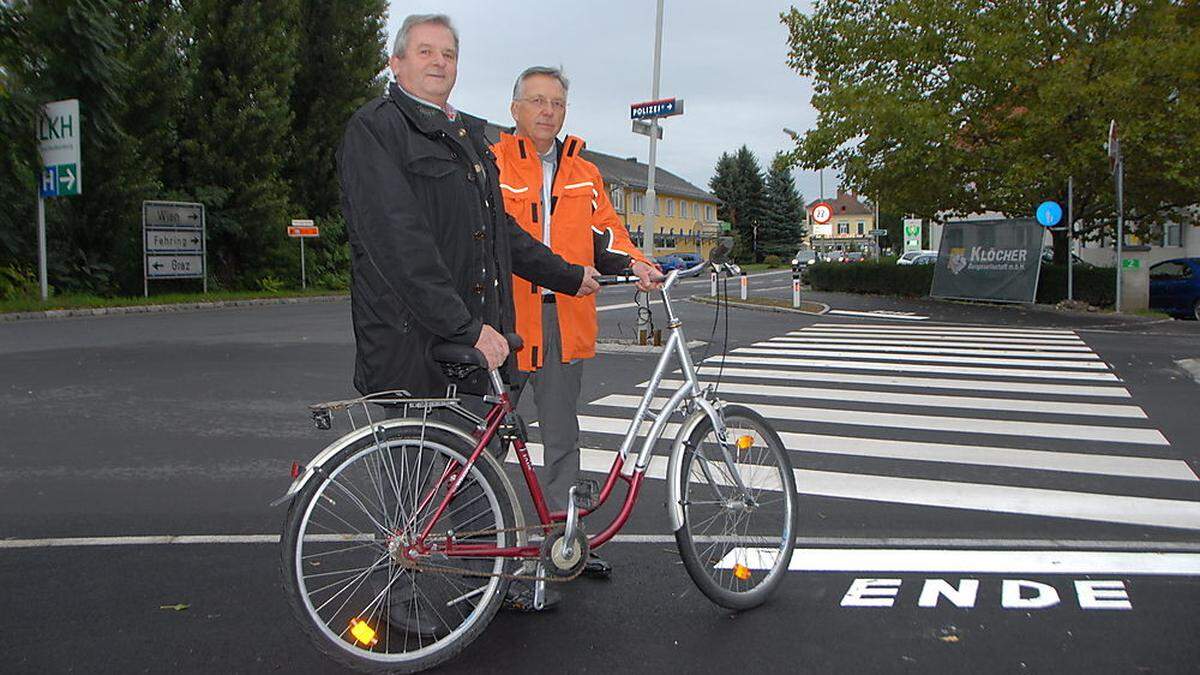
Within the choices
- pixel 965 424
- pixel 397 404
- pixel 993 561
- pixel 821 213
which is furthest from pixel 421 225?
pixel 821 213

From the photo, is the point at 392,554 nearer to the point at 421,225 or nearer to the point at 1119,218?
the point at 421,225

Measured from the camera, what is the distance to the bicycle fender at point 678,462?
336 cm

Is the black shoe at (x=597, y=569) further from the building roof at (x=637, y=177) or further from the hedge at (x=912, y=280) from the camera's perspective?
the building roof at (x=637, y=177)

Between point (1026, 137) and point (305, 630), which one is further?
point (1026, 137)

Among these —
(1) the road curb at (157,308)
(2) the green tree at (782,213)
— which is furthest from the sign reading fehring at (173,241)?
(2) the green tree at (782,213)

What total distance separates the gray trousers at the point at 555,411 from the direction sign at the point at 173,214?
24056 mm

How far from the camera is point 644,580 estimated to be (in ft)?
12.6

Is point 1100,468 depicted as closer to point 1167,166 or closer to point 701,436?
point 701,436

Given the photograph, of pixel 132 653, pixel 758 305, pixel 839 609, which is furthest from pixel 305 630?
pixel 758 305

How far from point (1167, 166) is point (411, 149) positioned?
21.1 m

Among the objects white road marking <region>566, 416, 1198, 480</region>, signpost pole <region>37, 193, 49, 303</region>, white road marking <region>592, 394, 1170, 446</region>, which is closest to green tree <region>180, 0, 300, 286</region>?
signpost pole <region>37, 193, 49, 303</region>

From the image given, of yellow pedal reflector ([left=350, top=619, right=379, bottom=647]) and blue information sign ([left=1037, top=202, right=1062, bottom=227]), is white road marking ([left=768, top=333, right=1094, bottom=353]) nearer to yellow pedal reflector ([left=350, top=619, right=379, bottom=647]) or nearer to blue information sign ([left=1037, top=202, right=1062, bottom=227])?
blue information sign ([left=1037, top=202, right=1062, bottom=227])

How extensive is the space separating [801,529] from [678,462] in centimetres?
152

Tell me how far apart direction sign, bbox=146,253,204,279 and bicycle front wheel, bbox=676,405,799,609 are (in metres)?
24.7
